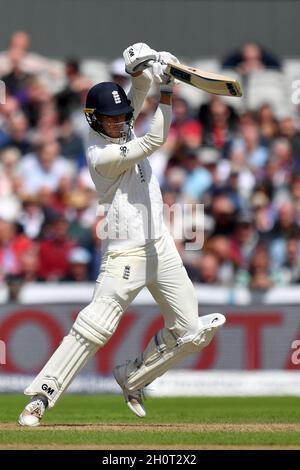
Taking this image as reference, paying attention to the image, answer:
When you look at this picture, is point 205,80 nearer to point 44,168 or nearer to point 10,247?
point 10,247

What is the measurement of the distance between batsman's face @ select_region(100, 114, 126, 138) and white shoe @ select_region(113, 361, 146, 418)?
1595 millimetres

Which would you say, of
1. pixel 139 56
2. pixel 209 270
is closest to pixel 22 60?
pixel 209 270

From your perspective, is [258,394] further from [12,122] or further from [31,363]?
[12,122]

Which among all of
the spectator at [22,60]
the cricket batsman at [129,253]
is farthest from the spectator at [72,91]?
the cricket batsman at [129,253]

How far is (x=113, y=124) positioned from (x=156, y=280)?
1.07 m

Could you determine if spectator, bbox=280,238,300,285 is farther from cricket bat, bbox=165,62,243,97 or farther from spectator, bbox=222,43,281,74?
cricket bat, bbox=165,62,243,97

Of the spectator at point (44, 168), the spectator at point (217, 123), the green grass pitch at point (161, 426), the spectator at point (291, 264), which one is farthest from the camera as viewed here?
the spectator at point (217, 123)

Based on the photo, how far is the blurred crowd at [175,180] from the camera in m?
13.2

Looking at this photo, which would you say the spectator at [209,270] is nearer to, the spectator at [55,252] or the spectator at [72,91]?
the spectator at [55,252]

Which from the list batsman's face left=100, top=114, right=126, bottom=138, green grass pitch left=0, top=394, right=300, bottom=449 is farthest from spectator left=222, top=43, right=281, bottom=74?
batsman's face left=100, top=114, right=126, bottom=138

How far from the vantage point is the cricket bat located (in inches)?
319

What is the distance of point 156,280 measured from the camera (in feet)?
27.6

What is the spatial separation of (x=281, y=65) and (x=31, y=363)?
6431 millimetres

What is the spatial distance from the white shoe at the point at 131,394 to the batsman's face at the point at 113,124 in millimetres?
1595
